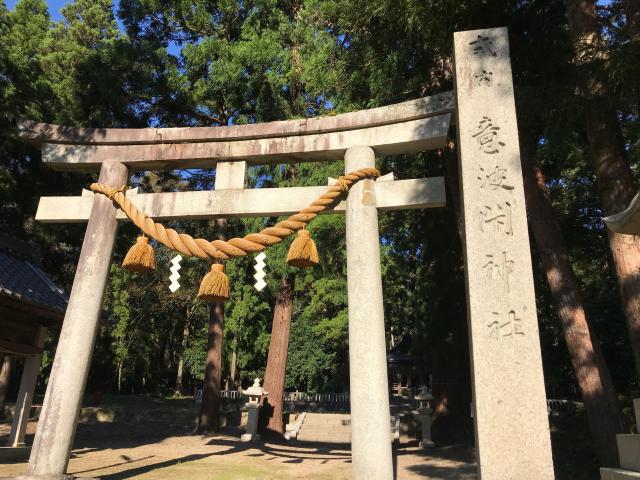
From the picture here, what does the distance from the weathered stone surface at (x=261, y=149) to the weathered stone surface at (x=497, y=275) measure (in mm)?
836

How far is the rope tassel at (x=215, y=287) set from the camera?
16.5 ft

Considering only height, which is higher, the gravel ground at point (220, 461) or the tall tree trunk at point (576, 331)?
the tall tree trunk at point (576, 331)

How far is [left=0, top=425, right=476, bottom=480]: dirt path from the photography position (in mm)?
6520

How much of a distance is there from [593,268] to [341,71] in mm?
11831

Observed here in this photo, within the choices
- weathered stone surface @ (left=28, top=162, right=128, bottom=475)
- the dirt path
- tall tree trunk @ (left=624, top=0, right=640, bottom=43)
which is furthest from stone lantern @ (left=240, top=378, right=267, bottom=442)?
tall tree trunk @ (left=624, top=0, right=640, bottom=43)

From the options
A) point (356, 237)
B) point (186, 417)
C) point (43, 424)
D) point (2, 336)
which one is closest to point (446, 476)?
point (356, 237)

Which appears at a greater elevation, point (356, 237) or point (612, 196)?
point (612, 196)

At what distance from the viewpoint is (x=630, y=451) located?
156 inches

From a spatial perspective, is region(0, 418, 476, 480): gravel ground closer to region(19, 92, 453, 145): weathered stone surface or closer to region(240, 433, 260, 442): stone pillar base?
region(240, 433, 260, 442): stone pillar base

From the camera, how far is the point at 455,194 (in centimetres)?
845

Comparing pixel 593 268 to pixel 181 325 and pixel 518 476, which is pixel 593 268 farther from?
pixel 181 325

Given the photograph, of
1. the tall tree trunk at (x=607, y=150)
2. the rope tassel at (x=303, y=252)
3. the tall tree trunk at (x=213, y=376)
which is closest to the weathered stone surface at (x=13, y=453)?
the tall tree trunk at (x=213, y=376)

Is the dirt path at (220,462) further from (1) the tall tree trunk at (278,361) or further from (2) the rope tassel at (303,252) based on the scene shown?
(2) the rope tassel at (303,252)

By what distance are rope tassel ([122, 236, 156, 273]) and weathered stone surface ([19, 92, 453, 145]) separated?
1393 mm
